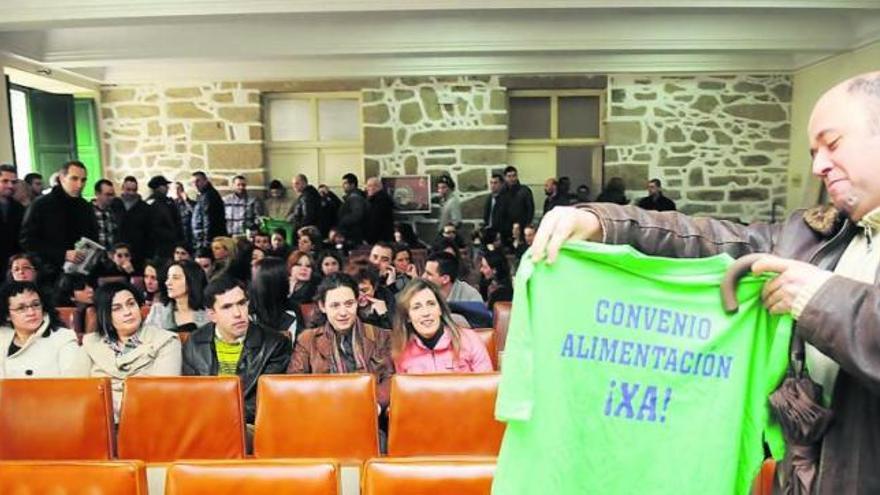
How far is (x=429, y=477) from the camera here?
63.0 inches

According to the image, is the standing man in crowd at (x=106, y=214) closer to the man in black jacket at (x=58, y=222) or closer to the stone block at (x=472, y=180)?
the man in black jacket at (x=58, y=222)

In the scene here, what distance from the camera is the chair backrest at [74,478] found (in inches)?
63.8

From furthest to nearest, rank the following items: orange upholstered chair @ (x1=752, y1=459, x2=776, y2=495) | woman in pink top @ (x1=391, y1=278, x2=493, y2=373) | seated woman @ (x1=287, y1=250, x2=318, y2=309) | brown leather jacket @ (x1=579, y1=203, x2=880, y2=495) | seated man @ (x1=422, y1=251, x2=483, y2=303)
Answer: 1. seated woman @ (x1=287, y1=250, x2=318, y2=309)
2. seated man @ (x1=422, y1=251, x2=483, y2=303)
3. woman in pink top @ (x1=391, y1=278, x2=493, y2=373)
4. orange upholstered chair @ (x1=752, y1=459, x2=776, y2=495)
5. brown leather jacket @ (x1=579, y1=203, x2=880, y2=495)

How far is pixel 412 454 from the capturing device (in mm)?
2225

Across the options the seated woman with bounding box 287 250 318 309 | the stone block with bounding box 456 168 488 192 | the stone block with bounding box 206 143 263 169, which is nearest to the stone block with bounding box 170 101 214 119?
the stone block with bounding box 206 143 263 169

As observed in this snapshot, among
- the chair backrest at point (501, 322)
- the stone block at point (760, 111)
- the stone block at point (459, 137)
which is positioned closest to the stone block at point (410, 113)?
the stone block at point (459, 137)

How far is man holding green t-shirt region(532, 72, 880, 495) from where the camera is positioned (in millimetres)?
861

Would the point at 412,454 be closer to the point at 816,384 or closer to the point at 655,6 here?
the point at 816,384

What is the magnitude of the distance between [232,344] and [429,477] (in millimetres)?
1495

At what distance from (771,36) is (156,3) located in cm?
556

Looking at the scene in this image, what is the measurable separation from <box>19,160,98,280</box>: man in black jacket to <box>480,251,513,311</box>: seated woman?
10.0 ft

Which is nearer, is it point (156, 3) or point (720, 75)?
point (156, 3)

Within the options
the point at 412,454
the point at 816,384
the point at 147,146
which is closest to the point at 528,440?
the point at 816,384

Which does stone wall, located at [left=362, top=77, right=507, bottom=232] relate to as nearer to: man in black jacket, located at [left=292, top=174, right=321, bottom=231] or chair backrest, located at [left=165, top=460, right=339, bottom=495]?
man in black jacket, located at [left=292, top=174, right=321, bottom=231]
